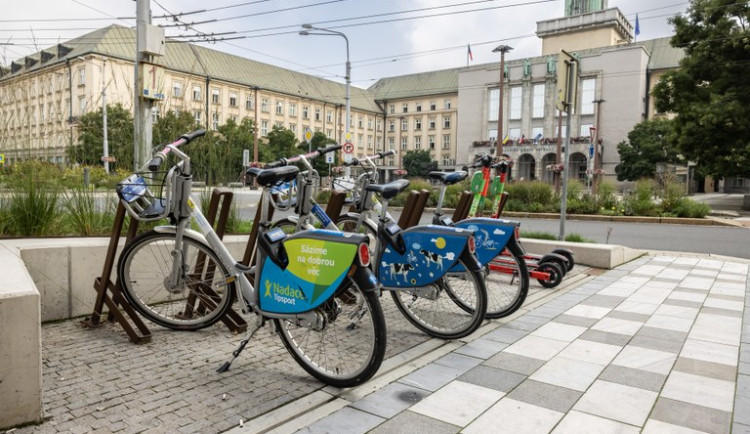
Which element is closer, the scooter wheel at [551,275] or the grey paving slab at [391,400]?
the grey paving slab at [391,400]

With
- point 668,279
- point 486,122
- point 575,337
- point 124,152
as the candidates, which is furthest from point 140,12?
point 486,122

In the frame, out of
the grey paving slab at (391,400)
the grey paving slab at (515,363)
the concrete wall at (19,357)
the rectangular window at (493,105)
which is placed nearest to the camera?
the concrete wall at (19,357)

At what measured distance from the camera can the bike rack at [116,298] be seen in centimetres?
379

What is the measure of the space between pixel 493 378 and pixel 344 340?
980mm

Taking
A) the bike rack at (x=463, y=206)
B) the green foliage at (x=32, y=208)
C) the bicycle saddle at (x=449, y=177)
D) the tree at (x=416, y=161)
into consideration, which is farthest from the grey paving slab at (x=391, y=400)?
the tree at (x=416, y=161)

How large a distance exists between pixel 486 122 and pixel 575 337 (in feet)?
231

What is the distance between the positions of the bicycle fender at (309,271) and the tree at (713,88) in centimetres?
2401

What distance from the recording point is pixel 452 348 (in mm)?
3861

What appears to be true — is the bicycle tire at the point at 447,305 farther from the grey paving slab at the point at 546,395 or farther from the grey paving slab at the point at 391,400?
the grey paving slab at the point at 391,400

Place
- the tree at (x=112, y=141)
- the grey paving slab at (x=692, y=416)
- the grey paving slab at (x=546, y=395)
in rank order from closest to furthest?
1. the grey paving slab at (x=692, y=416)
2. the grey paving slab at (x=546, y=395)
3. the tree at (x=112, y=141)

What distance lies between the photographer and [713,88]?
23094mm

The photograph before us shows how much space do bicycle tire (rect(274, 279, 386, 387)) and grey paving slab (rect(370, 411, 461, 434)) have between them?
1.21 ft

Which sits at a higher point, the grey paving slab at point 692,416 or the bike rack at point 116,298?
the bike rack at point 116,298

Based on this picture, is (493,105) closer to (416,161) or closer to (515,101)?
(515,101)
